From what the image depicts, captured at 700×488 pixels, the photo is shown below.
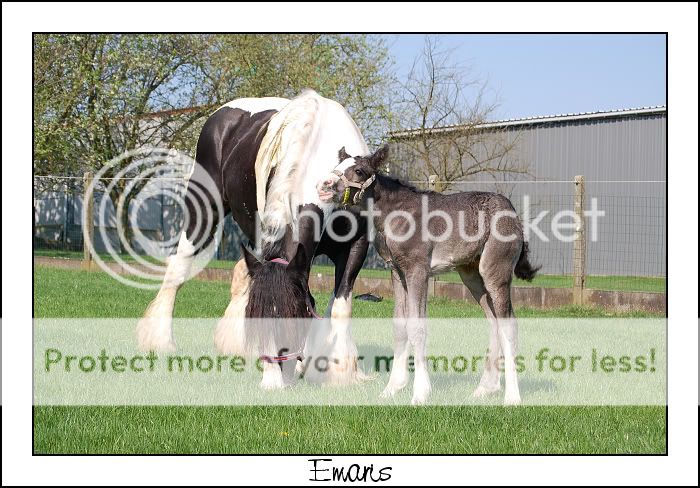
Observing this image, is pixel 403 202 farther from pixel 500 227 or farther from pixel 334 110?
pixel 334 110

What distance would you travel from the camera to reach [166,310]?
884 centimetres

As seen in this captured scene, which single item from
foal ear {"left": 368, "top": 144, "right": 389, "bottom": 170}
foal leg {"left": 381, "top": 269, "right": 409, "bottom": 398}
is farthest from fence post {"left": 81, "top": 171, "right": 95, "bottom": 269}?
foal ear {"left": 368, "top": 144, "right": 389, "bottom": 170}

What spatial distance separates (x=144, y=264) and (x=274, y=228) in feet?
45.9

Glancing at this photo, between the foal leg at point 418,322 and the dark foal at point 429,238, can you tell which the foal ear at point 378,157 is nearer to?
the dark foal at point 429,238

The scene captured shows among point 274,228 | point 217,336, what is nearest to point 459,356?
point 217,336

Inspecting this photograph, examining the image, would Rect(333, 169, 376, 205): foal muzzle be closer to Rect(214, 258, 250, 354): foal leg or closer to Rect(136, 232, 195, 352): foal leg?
Rect(214, 258, 250, 354): foal leg

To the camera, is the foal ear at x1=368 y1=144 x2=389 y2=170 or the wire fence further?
the wire fence

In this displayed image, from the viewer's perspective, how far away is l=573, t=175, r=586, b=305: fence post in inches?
534

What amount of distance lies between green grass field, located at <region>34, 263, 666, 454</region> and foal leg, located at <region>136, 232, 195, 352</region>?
8.96ft

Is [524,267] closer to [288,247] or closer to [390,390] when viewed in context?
[390,390]

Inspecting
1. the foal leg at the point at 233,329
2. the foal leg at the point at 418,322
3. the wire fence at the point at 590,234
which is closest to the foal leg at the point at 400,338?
the foal leg at the point at 418,322

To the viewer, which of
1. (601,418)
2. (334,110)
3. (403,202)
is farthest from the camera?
(334,110)

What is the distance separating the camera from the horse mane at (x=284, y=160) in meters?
6.15

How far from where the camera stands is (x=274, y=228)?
6.07 m
